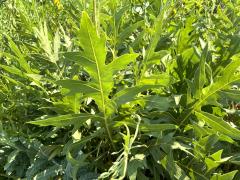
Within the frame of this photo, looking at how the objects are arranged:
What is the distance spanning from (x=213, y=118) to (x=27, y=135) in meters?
0.48

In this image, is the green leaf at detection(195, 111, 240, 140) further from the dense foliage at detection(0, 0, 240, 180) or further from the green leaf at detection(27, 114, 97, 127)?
the green leaf at detection(27, 114, 97, 127)

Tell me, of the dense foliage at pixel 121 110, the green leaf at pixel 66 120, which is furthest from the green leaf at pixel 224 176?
the green leaf at pixel 66 120

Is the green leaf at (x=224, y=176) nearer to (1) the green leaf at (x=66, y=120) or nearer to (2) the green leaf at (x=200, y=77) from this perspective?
(2) the green leaf at (x=200, y=77)

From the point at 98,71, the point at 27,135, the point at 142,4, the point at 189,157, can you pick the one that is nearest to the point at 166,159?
the point at 189,157

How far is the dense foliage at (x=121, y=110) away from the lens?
934 mm

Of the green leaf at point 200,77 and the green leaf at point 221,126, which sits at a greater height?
the green leaf at point 200,77

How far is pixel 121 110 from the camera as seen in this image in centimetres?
106

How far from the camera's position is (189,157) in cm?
107

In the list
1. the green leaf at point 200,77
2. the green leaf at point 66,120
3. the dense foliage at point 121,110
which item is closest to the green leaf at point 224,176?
the dense foliage at point 121,110

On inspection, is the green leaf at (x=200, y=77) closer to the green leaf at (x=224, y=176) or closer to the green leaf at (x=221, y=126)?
the green leaf at (x=221, y=126)

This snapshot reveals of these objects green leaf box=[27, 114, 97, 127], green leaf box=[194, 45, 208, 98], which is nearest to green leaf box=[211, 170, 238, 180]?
green leaf box=[194, 45, 208, 98]

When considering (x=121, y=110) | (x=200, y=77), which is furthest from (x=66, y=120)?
(x=200, y=77)

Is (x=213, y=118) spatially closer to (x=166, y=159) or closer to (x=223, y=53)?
(x=166, y=159)

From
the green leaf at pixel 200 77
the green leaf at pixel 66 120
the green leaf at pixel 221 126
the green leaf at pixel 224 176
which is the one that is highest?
the green leaf at pixel 200 77
